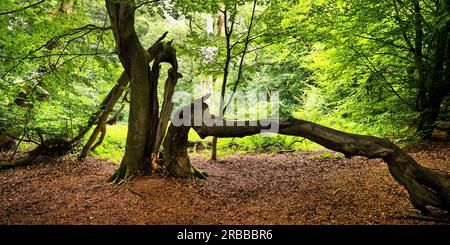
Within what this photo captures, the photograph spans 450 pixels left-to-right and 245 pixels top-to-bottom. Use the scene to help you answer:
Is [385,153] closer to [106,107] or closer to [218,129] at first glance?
[218,129]

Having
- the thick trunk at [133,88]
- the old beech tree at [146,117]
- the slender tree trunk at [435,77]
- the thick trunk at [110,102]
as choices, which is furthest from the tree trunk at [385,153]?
the thick trunk at [110,102]

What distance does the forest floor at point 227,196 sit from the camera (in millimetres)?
3777

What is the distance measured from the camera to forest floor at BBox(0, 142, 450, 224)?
3.78 m

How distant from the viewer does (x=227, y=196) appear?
4.80m

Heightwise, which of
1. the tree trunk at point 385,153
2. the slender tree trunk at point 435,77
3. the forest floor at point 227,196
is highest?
the slender tree trunk at point 435,77

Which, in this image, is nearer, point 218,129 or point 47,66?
point 218,129

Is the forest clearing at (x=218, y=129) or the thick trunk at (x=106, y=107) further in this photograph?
the thick trunk at (x=106, y=107)

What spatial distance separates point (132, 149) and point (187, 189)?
1.42m

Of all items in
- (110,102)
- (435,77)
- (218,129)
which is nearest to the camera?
(218,129)

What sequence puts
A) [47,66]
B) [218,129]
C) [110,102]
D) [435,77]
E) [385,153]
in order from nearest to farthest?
[385,153]
[218,129]
[435,77]
[47,66]
[110,102]

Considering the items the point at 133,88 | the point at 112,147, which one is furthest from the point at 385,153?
the point at 112,147

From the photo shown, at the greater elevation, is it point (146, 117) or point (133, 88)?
point (133, 88)

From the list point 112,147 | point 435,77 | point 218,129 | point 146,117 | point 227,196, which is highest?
point 435,77

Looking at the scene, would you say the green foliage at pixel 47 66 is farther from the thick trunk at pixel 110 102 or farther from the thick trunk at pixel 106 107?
the thick trunk at pixel 110 102
